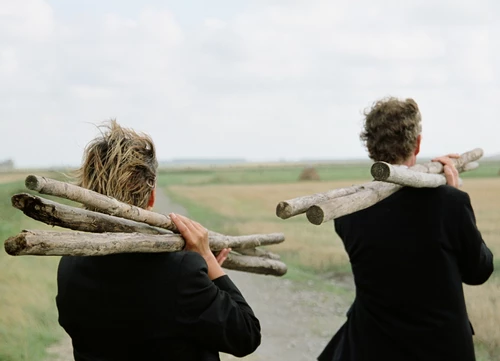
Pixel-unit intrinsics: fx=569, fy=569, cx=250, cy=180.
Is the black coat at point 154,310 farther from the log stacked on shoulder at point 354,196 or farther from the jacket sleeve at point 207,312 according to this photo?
the log stacked on shoulder at point 354,196

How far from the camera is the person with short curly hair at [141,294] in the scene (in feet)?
6.91

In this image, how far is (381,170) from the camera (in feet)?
7.95

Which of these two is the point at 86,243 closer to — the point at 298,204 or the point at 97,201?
the point at 97,201

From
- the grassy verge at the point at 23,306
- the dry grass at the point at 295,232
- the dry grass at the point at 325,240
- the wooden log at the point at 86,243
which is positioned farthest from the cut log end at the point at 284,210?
the dry grass at the point at 295,232

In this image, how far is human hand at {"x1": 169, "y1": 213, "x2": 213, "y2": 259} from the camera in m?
2.34

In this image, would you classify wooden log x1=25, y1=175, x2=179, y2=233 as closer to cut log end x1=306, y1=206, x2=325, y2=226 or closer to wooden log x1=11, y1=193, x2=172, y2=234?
wooden log x1=11, y1=193, x2=172, y2=234

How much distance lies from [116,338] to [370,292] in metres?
1.45

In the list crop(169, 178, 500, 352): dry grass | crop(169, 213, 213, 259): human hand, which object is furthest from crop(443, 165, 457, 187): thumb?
crop(169, 178, 500, 352): dry grass

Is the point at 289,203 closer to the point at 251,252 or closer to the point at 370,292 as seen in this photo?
the point at 370,292

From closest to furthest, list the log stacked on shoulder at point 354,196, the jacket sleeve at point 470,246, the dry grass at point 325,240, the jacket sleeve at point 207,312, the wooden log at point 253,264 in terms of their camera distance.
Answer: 1. the jacket sleeve at point 207,312
2. the log stacked on shoulder at point 354,196
3. the jacket sleeve at point 470,246
4. the wooden log at point 253,264
5. the dry grass at point 325,240

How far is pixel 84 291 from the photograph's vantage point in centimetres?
222

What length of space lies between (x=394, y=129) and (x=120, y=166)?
1.52 meters

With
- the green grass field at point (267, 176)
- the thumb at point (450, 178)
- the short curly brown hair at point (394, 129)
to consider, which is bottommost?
Answer: the green grass field at point (267, 176)

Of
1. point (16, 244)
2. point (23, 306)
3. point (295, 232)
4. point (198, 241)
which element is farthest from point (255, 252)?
point (295, 232)
